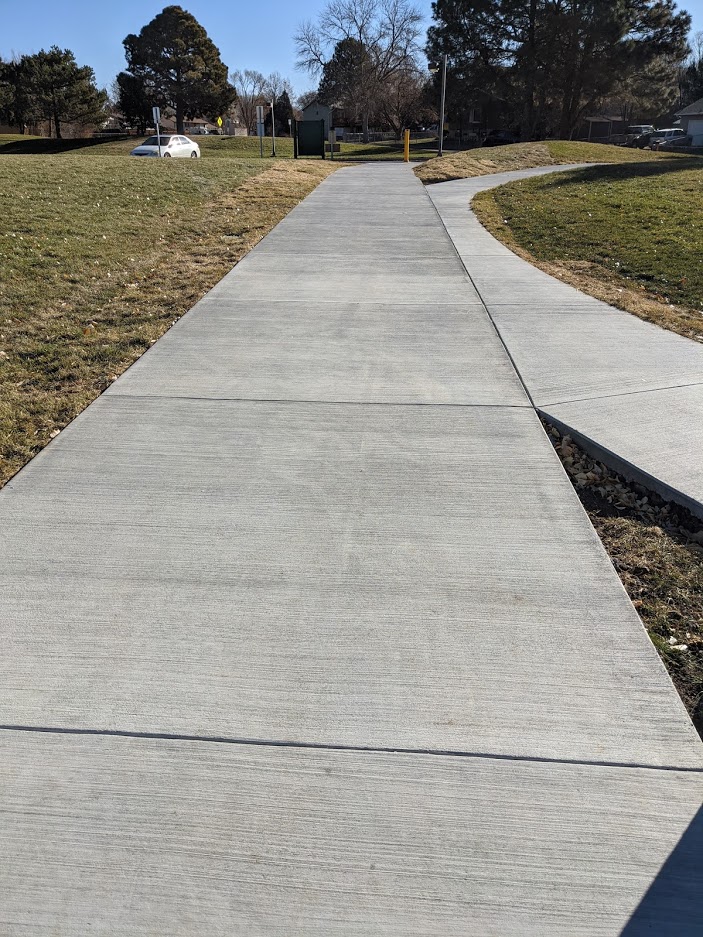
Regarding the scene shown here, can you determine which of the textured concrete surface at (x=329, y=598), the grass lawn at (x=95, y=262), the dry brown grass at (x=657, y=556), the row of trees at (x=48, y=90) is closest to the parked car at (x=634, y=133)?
the row of trees at (x=48, y=90)

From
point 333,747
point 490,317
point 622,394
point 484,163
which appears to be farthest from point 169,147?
point 333,747

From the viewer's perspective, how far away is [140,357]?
18.2 feet

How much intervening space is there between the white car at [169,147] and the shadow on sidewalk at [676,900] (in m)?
30.1

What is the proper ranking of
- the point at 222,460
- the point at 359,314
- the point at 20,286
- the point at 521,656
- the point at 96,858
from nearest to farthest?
the point at 96,858
the point at 521,656
the point at 222,460
the point at 359,314
the point at 20,286

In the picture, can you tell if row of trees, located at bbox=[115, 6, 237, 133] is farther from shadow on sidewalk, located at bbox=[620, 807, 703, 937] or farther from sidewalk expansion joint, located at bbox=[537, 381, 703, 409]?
shadow on sidewalk, located at bbox=[620, 807, 703, 937]

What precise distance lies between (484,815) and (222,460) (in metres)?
2.42

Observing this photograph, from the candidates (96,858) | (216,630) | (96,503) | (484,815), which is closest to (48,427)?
(96,503)

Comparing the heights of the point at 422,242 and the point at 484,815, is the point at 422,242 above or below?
above

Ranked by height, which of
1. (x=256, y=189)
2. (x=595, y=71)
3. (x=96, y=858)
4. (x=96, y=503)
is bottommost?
(x=96, y=858)

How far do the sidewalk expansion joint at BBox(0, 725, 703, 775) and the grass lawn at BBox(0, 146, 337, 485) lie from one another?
200 centimetres

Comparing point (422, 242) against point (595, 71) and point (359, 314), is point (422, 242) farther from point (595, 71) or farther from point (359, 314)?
point (595, 71)

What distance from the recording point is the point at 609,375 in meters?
5.05

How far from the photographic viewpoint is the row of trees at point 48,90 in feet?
163

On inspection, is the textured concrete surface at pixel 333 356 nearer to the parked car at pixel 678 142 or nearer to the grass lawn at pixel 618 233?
the grass lawn at pixel 618 233
